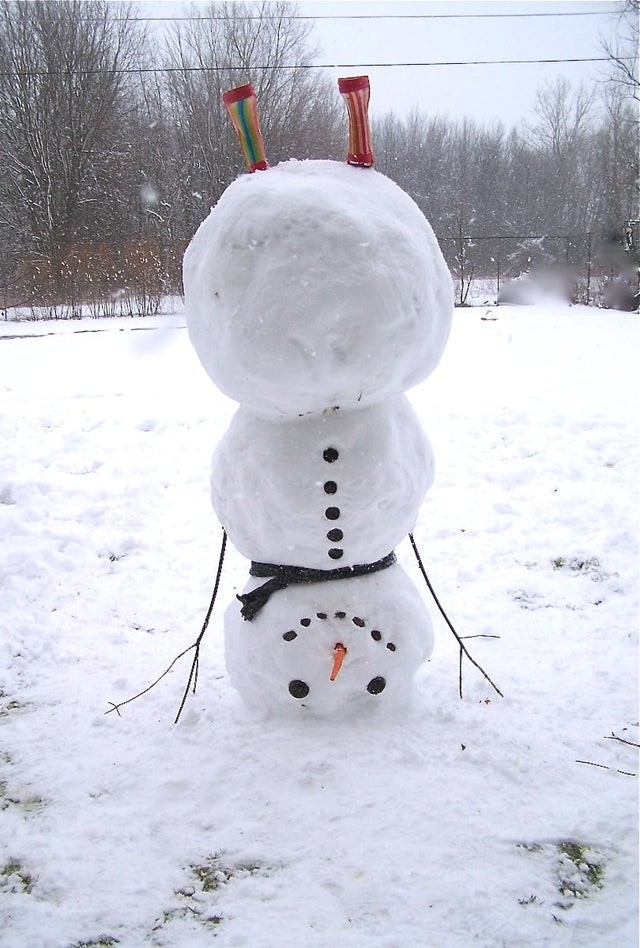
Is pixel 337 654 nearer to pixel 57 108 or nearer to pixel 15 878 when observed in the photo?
pixel 15 878

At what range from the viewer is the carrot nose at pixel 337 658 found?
2.10 metres

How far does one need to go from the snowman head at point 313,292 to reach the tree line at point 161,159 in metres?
15.3

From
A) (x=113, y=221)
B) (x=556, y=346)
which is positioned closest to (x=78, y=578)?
(x=556, y=346)

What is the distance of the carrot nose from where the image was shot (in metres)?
2.10

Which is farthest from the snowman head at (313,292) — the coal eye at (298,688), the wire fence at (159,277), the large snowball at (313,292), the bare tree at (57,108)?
the bare tree at (57,108)

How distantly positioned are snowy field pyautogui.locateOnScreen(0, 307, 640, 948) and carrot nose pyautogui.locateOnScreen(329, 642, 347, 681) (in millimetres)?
266

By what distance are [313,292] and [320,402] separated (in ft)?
1.02

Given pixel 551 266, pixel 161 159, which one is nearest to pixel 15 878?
pixel 551 266

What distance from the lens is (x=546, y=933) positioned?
5.49 ft

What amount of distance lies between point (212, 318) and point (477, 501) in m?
2.90

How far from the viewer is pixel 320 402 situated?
6.44ft

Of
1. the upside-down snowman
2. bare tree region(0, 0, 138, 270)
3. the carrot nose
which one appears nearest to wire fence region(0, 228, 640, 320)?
bare tree region(0, 0, 138, 270)

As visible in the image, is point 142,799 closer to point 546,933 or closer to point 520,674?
point 546,933

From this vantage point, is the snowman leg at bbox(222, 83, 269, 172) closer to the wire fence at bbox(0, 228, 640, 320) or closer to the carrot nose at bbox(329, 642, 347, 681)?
the carrot nose at bbox(329, 642, 347, 681)
